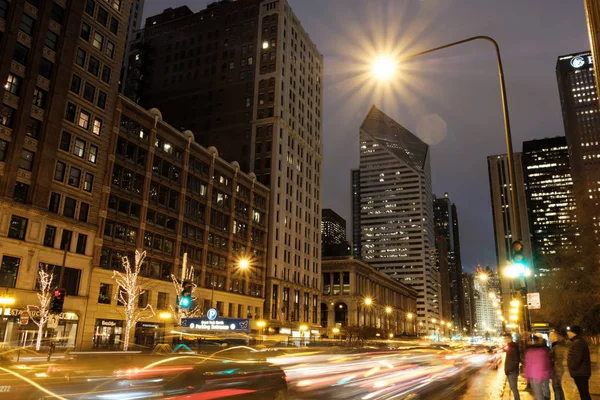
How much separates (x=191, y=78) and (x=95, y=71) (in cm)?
4793

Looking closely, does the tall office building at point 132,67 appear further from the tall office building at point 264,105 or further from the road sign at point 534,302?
the road sign at point 534,302

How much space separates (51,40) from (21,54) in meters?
3.74

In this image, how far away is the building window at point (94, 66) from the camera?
2021 inches

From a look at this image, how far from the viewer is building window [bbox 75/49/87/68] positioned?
1961 inches

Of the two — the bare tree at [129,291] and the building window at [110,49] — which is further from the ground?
the building window at [110,49]

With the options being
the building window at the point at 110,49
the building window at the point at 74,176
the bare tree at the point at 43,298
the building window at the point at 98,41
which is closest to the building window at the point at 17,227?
the bare tree at the point at 43,298

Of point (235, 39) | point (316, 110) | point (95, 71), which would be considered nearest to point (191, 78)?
point (235, 39)

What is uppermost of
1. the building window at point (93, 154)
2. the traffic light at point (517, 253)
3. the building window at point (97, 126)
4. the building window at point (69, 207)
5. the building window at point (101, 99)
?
the building window at point (101, 99)

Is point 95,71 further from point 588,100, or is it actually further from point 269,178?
point 588,100

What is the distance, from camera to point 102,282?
50188 millimetres

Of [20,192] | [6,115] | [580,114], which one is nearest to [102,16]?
[6,115]

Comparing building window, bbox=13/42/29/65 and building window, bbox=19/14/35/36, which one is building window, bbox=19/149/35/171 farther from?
building window, bbox=19/14/35/36

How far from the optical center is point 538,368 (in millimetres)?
11922

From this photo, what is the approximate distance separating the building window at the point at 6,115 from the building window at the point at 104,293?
60.6 ft
